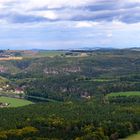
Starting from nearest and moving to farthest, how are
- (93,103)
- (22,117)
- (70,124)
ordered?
(70,124) < (22,117) < (93,103)

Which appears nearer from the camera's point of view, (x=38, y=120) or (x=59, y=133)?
(x=59, y=133)

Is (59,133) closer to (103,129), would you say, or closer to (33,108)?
(103,129)

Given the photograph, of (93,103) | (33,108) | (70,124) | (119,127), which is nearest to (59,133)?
(70,124)

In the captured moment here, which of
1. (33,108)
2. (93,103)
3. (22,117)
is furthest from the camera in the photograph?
(93,103)

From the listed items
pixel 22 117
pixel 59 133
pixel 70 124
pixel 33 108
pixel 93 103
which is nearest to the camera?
pixel 59 133

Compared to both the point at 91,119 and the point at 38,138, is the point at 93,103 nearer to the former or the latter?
the point at 91,119

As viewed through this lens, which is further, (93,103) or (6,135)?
(93,103)

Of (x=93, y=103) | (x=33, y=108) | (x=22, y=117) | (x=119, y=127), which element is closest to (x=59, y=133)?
(x=119, y=127)

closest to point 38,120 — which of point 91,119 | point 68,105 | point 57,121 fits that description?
point 57,121

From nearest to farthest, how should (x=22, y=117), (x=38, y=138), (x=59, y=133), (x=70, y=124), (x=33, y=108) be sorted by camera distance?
(x=38, y=138), (x=59, y=133), (x=70, y=124), (x=22, y=117), (x=33, y=108)
